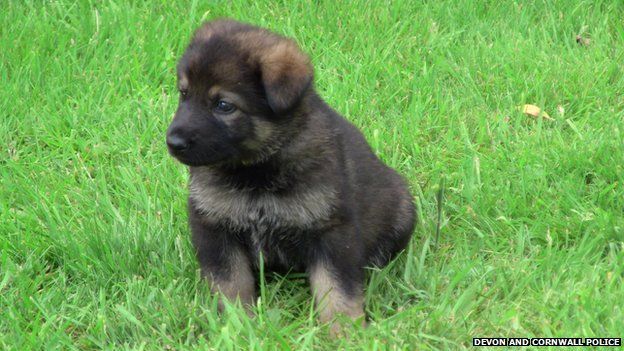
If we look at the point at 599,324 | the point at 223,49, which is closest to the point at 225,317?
the point at 223,49

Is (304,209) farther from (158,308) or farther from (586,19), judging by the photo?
(586,19)

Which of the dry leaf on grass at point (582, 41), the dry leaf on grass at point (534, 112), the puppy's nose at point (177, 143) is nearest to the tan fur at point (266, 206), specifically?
the puppy's nose at point (177, 143)

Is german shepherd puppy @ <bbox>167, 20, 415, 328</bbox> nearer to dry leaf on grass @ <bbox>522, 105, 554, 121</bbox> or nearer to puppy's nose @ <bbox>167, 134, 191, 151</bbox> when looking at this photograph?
puppy's nose @ <bbox>167, 134, 191, 151</bbox>

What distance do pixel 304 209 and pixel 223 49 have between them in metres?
0.69

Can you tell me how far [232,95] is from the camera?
12.3 ft

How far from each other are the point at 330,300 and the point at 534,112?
2.26 meters

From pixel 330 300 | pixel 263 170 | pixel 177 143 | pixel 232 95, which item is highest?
pixel 232 95

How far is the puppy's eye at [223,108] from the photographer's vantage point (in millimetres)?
3760

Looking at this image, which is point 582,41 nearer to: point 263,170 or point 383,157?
point 383,157

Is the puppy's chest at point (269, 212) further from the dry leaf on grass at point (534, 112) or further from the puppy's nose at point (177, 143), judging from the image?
the dry leaf on grass at point (534, 112)

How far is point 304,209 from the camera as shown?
389cm

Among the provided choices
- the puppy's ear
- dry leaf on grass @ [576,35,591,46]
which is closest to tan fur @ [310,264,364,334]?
the puppy's ear

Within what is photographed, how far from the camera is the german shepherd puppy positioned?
3.75 meters

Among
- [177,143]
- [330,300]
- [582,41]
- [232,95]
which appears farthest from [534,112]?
[177,143]
